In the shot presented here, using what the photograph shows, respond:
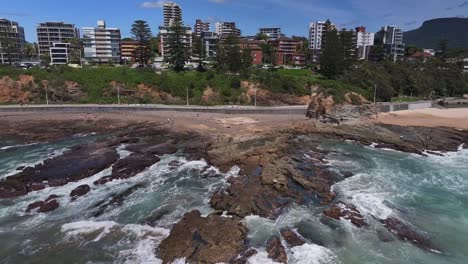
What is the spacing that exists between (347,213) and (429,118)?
37.2 metres

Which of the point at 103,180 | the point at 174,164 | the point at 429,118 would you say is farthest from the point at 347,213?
the point at 429,118

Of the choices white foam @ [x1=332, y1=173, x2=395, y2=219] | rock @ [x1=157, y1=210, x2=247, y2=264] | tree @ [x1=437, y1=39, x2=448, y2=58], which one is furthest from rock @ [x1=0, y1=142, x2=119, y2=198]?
tree @ [x1=437, y1=39, x2=448, y2=58]

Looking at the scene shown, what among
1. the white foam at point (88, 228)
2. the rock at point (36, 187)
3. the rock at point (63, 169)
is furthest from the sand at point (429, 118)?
the rock at point (36, 187)

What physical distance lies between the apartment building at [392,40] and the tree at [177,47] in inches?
3456

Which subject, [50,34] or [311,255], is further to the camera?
[50,34]

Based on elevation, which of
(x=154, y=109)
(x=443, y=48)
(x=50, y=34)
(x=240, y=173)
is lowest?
(x=240, y=173)

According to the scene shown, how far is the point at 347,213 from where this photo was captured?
19.4 metres

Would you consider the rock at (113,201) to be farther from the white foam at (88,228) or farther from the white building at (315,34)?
the white building at (315,34)

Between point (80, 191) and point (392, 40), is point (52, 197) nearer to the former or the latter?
point (80, 191)

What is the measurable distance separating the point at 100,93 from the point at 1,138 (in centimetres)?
2030

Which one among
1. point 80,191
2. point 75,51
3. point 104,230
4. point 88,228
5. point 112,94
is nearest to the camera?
point 104,230

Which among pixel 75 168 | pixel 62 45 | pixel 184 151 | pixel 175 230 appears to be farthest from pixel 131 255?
pixel 62 45

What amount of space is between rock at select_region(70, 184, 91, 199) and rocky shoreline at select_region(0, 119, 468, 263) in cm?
11

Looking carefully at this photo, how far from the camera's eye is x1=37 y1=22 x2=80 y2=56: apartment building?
116m
